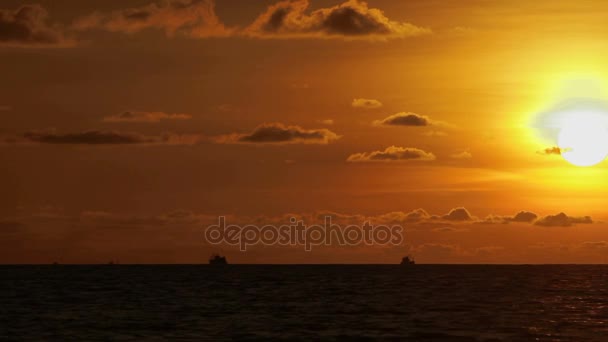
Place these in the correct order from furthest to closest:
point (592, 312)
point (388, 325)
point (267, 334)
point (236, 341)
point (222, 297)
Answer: point (222, 297), point (592, 312), point (388, 325), point (267, 334), point (236, 341)

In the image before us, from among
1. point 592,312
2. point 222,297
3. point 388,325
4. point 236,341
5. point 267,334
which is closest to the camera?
point 236,341

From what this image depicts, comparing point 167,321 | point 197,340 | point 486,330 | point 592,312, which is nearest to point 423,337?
point 486,330

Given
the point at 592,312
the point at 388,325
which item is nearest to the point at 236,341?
the point at 388,325

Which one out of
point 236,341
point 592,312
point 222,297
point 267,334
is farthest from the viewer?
point 222,297

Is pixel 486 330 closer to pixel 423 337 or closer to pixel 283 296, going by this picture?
pixel 423 337

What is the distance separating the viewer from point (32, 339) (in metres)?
84.8

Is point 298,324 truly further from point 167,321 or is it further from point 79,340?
point 79,340

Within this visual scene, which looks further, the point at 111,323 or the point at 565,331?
the point at 111,323

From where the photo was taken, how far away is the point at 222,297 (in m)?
156

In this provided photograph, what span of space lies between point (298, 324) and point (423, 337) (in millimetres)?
19067

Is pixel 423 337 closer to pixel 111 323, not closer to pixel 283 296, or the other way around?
Answer: pixel 111 323

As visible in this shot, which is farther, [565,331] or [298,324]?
[298,324]

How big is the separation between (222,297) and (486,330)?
73.4 meters

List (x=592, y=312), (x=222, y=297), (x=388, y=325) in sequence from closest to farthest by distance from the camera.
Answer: (x=388, y=325) → (x=592, y=312) → (x=222, y=297)
